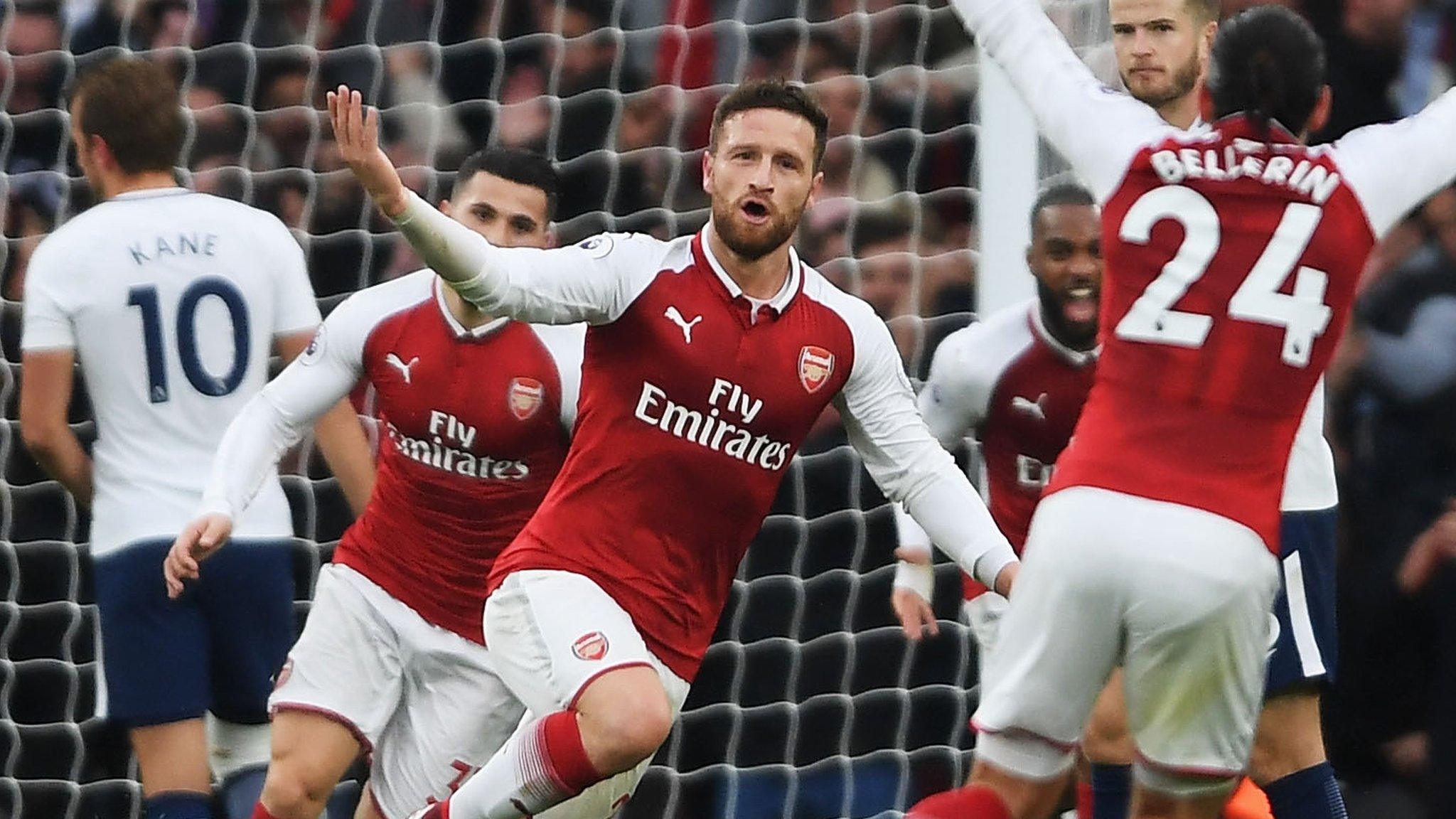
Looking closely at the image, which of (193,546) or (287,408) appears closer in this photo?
(193,546)

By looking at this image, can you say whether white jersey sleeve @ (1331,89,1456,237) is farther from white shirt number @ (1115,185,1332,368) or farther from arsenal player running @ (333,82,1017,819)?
arsenal player running @ (333,82,1017,819)

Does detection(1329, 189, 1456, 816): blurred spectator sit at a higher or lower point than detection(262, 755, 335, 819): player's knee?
higher

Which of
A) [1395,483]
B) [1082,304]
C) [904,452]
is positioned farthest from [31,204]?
[1395,483]

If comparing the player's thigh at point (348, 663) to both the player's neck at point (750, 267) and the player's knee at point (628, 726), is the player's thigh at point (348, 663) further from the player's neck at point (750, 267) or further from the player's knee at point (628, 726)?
the player's neck at point (750, 267)

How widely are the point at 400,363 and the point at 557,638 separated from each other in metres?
1.15

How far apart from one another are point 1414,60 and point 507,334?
2.51 metres

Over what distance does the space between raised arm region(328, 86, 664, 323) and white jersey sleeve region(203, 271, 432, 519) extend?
1007 millimetres

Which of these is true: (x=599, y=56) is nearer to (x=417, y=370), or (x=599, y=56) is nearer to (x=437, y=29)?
(x=437, y=29)

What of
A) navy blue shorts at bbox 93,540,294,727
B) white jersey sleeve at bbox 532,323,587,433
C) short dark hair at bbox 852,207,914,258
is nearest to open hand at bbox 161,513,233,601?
navy blue shorts at bbox 93,540,294,727

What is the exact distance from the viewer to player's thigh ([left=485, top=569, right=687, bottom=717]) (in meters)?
4.45

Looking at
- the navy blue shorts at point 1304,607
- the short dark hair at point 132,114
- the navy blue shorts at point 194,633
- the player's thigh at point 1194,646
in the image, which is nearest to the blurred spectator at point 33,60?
the short dark hair at point 132,114

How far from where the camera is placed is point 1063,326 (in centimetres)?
550

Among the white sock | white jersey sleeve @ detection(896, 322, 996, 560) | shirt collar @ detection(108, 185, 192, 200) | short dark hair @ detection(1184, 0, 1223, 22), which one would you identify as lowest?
the white sock

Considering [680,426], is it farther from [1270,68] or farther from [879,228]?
[879,228]
